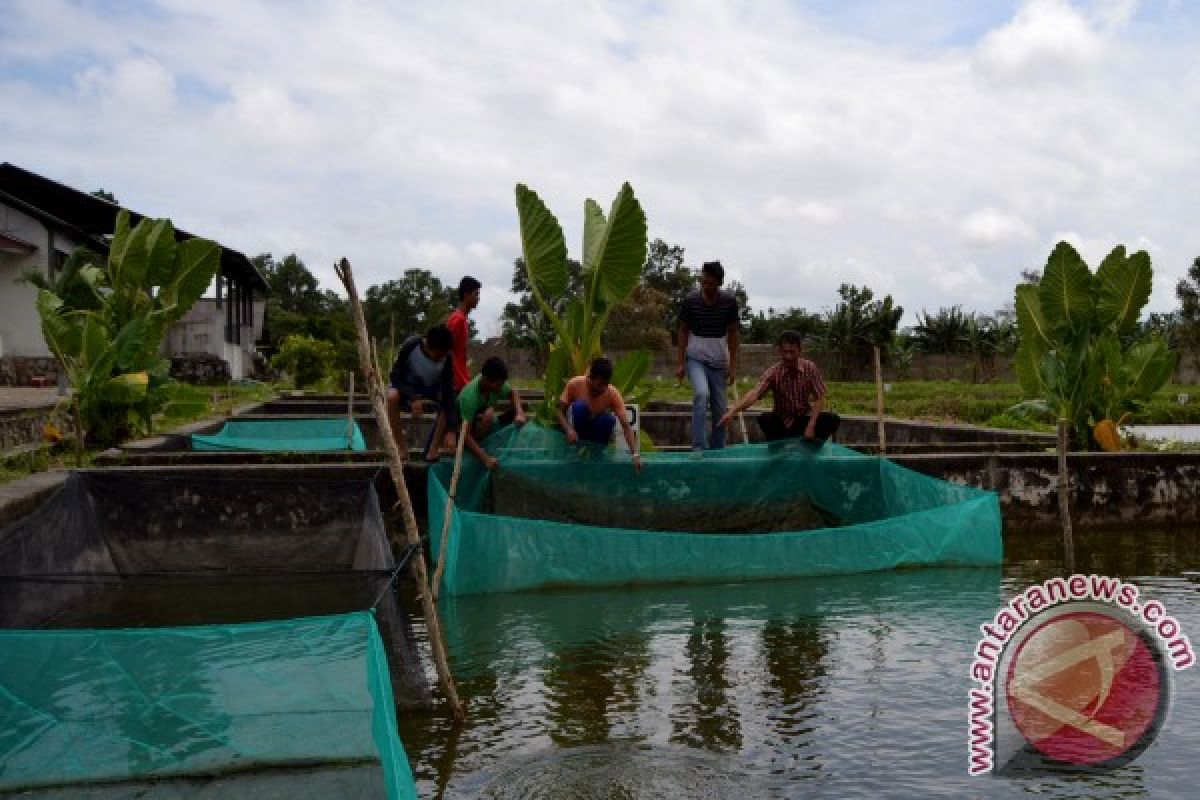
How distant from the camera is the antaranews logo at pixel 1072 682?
167 inches

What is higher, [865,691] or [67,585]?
[67,585]

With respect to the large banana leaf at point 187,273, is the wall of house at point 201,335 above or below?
above

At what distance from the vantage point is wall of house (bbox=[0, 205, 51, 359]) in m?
23.7

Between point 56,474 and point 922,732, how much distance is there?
6.38 m

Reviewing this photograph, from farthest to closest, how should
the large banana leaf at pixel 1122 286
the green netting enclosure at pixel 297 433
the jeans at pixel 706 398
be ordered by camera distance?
1. the green netting enclosure at pixel 297 433
2. the large banana leaf at pixel 1122 286
3. the jeans at pixel 706 398

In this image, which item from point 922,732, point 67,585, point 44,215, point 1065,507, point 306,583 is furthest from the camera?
point 44,215

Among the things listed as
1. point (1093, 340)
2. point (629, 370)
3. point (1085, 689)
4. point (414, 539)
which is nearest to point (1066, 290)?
point (1093, 340)

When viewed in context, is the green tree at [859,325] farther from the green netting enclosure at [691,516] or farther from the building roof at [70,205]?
the green netting enclosure at [691,516]

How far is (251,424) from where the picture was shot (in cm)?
1242

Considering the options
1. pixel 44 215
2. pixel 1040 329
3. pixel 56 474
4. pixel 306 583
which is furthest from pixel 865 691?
pixel 44 215

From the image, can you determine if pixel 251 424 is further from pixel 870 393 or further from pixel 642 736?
pixel 870 393

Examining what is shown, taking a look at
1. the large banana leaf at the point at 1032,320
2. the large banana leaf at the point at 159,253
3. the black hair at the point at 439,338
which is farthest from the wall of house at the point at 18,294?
the large banana leaf at the point at 1032,320

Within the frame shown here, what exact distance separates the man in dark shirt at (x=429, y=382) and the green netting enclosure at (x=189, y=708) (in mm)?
4011

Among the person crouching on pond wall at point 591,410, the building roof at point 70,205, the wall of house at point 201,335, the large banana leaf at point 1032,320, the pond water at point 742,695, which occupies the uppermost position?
the building roof at point 70,205
